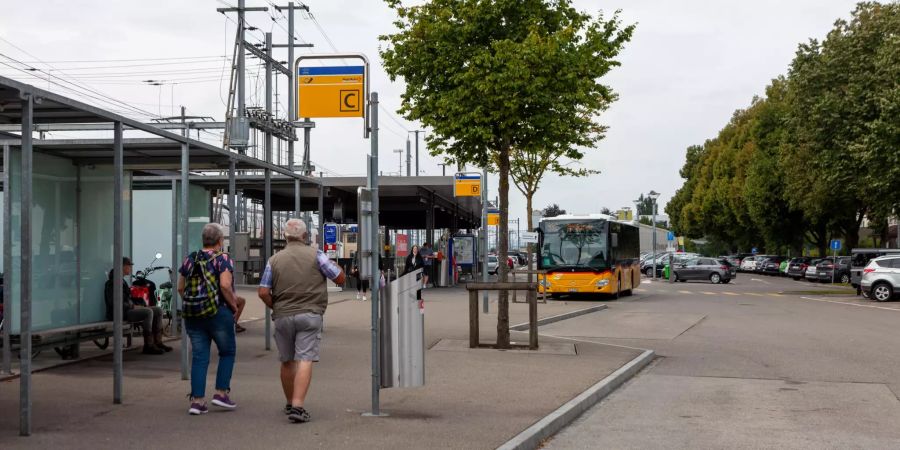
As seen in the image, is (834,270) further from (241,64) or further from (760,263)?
(241,64)

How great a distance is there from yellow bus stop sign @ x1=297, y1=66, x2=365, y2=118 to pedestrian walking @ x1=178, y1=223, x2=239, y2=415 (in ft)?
7.94

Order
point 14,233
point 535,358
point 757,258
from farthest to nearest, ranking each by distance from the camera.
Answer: point 757,258, point 535,358, point 14,233

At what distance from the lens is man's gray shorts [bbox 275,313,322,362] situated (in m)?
7.88

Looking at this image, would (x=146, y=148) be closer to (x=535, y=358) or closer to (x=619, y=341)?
(x=535, y=358)

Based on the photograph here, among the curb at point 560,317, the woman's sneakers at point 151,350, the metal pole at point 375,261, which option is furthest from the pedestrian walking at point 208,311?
the curb at point 560,317

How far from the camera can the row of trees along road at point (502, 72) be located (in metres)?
14.3

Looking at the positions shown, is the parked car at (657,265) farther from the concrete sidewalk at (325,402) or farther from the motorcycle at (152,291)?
the concrete sidewalk at (325,402)

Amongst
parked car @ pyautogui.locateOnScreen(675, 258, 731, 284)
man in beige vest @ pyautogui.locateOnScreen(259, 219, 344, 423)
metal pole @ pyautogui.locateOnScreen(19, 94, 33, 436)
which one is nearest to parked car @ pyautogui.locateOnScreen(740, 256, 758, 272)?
parked car @ pyautogui.locateOnScreen(675, 258, 731, 284)

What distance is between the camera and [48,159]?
10.9 m

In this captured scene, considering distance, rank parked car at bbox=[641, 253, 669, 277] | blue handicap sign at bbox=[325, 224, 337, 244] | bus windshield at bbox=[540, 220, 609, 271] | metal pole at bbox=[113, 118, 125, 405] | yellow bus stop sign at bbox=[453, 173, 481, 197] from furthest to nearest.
Answer: 1. parked car at bbox=[641, 253, 669, 277]
2. blue handicap sign at bbox=[325, 224, 337, 244]
3. bus windshield at bbox=[540, 220, 609, 271]
4. yellow bus stop sign at bbox=[453, 173, 481, 197]
5. metal pole at bbox=[113, 118, 125, 405]

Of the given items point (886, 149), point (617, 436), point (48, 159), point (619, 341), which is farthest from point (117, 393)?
point (886, 149)

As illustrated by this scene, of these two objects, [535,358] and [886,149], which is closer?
[535,358]

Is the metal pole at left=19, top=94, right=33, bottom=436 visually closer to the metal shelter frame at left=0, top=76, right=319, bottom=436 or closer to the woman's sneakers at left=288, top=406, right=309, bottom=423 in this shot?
the metal shelter frame at left=0, top=76, right=319, bottom=436

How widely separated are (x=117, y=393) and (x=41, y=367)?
9.72 ft
